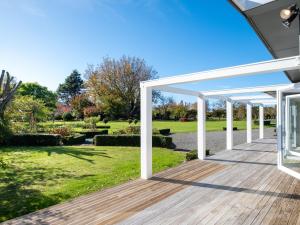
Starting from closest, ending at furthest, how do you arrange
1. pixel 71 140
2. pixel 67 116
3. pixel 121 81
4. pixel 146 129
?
1. pixel 146 129
2. pixel 71 140
3. pixel 121 81
4. pixel 67 116

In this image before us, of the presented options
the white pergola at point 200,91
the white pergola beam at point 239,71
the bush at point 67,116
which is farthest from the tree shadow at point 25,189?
the bush at point 67,116

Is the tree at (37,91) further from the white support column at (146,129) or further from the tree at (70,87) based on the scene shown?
the white support column at (146,129)

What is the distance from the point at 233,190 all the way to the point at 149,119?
283 cm

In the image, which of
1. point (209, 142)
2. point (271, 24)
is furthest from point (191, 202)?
point (209, 142)

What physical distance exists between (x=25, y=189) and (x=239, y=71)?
599cm

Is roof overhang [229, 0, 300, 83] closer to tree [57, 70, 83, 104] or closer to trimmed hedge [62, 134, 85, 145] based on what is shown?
trimmed hedge [62, 134, 85, 145]

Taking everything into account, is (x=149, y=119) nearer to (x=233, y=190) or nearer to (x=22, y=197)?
(x=233, y=190)

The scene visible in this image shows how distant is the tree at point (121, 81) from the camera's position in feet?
119

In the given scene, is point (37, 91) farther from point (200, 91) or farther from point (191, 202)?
point (191, 202)

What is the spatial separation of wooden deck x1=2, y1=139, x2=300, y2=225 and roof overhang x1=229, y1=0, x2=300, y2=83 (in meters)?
3.61

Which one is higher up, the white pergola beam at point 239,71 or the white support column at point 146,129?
the white pergola beam at point 239,71

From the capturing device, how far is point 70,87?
68.2 meters

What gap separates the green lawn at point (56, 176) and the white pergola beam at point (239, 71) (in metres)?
3.05

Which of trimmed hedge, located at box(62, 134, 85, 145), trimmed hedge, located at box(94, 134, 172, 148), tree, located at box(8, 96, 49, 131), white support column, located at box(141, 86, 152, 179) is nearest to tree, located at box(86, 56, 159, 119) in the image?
tree, located at box(8, 96, 49, 131)
